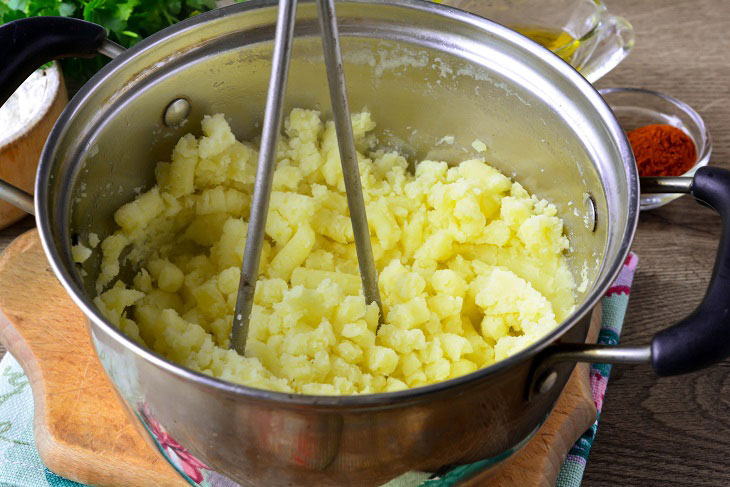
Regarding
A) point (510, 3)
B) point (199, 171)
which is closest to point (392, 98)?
point (199, 171)

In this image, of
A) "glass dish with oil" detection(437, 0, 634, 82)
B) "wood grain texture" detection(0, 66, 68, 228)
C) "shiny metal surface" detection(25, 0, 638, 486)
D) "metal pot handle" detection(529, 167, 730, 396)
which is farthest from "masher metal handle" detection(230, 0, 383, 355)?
"glass dish with oil" detection(437, 0, 634, 82)

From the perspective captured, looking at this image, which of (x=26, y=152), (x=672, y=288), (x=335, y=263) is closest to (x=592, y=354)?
(x=335, y=263)

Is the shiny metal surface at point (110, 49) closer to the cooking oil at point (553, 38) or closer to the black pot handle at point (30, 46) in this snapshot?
the black pot handle at point (30, 46)

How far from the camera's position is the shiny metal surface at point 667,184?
2.64ft

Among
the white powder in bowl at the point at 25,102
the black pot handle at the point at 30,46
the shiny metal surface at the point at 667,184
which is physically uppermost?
the black pot handle at the point at 30,46

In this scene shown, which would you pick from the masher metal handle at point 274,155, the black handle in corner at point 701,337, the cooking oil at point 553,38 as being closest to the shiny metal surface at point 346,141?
the masher metal handle at point 274,155

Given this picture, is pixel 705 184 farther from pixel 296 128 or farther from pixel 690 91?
pixel 690 91

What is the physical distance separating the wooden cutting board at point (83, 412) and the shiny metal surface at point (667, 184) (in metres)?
0.31

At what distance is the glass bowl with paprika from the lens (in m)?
1.31

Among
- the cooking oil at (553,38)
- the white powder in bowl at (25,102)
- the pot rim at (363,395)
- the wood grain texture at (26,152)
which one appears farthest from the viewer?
the cooking oil at (553,38)

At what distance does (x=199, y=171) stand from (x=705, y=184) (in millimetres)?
652

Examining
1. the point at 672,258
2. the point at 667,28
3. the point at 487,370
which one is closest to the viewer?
the point at 487,370

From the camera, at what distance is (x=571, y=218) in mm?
1050

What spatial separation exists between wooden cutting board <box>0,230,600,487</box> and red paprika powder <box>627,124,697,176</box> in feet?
1.13
